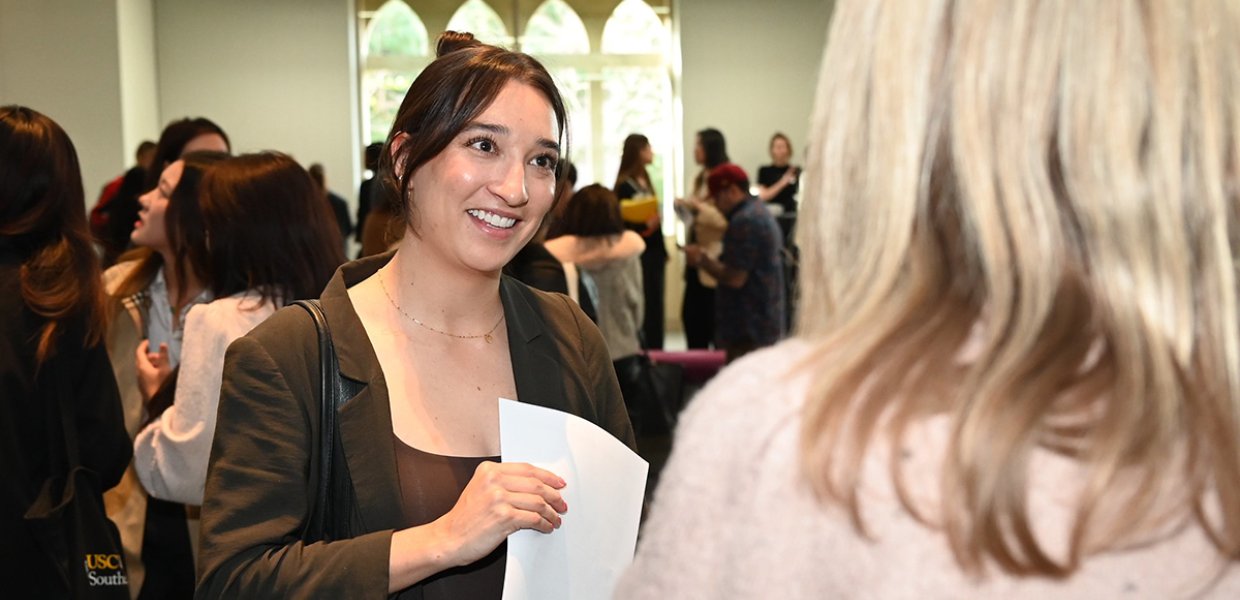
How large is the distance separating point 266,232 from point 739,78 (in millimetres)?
11613

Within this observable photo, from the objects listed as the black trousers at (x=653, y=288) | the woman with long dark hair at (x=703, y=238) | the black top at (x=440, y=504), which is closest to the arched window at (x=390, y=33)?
the woman with long dark hair at (x=703, y=238)

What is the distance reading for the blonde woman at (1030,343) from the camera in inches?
34.1

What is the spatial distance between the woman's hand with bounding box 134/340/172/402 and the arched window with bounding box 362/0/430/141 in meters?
11.3

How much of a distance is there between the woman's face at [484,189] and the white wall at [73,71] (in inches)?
396

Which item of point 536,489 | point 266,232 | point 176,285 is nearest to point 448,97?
point 536,489

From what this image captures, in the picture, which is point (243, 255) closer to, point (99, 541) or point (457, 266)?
point (99, 541)

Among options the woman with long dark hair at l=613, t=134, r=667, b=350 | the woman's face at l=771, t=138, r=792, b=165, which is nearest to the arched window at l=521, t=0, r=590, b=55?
the woman's face at l=771, t=138, r=792, b=165

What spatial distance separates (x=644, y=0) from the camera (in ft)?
46.6

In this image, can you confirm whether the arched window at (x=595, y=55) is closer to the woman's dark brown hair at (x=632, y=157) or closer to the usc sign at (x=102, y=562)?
the woman's dark brown hair at (x=632, y=157)

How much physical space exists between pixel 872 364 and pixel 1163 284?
0.68ft

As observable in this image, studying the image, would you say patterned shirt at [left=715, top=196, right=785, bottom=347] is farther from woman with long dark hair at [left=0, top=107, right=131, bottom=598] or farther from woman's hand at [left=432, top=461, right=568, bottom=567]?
woman's hand at [left=432, top=461, right=568, bottom=567]

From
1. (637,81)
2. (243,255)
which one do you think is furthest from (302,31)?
(243,255)

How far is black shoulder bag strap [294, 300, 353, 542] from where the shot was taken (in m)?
1.75

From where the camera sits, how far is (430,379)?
A: 1.95 metres
